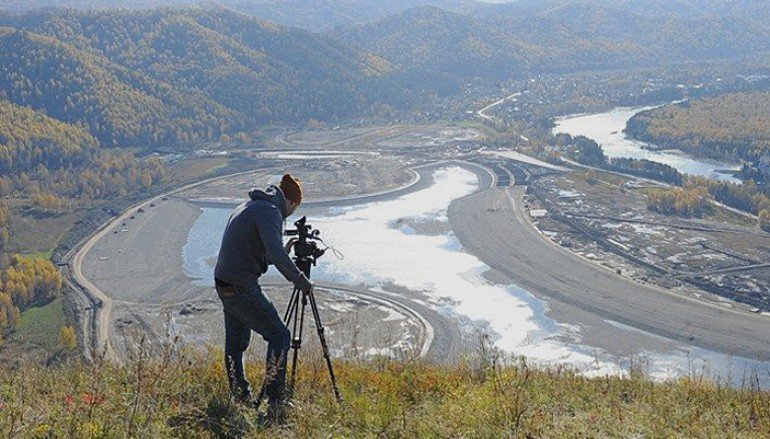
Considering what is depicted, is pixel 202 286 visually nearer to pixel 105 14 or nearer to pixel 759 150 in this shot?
pixel 759 150

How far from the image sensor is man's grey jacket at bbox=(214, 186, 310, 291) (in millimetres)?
4715

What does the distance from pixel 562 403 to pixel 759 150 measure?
51994 mm

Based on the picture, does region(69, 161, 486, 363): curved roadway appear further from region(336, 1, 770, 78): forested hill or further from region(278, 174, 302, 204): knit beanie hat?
region(336, 1, 770, 78): forested hill

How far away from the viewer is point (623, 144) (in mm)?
58562

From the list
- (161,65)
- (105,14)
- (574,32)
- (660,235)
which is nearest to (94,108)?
(161,65)

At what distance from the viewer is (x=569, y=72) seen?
109625 mm

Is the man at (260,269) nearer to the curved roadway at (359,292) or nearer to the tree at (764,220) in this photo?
the curved roadway at (359,292)

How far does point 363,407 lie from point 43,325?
23681 mm

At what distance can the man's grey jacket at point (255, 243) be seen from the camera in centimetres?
471

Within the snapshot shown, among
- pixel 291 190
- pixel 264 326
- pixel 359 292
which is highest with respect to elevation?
pixel 291 190

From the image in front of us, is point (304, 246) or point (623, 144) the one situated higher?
point (304, 246)

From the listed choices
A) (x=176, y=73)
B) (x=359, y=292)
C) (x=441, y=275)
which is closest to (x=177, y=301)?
(x=359, y=292)

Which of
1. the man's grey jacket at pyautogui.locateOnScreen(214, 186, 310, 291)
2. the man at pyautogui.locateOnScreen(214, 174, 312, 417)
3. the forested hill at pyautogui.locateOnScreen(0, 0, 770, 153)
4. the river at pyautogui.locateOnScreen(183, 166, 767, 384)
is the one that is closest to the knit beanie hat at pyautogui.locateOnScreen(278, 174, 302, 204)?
the man at pyautogui.locateOnScreen(214, 174, 312, 417)

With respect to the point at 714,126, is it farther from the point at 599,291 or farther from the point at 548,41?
the point at 548,41
